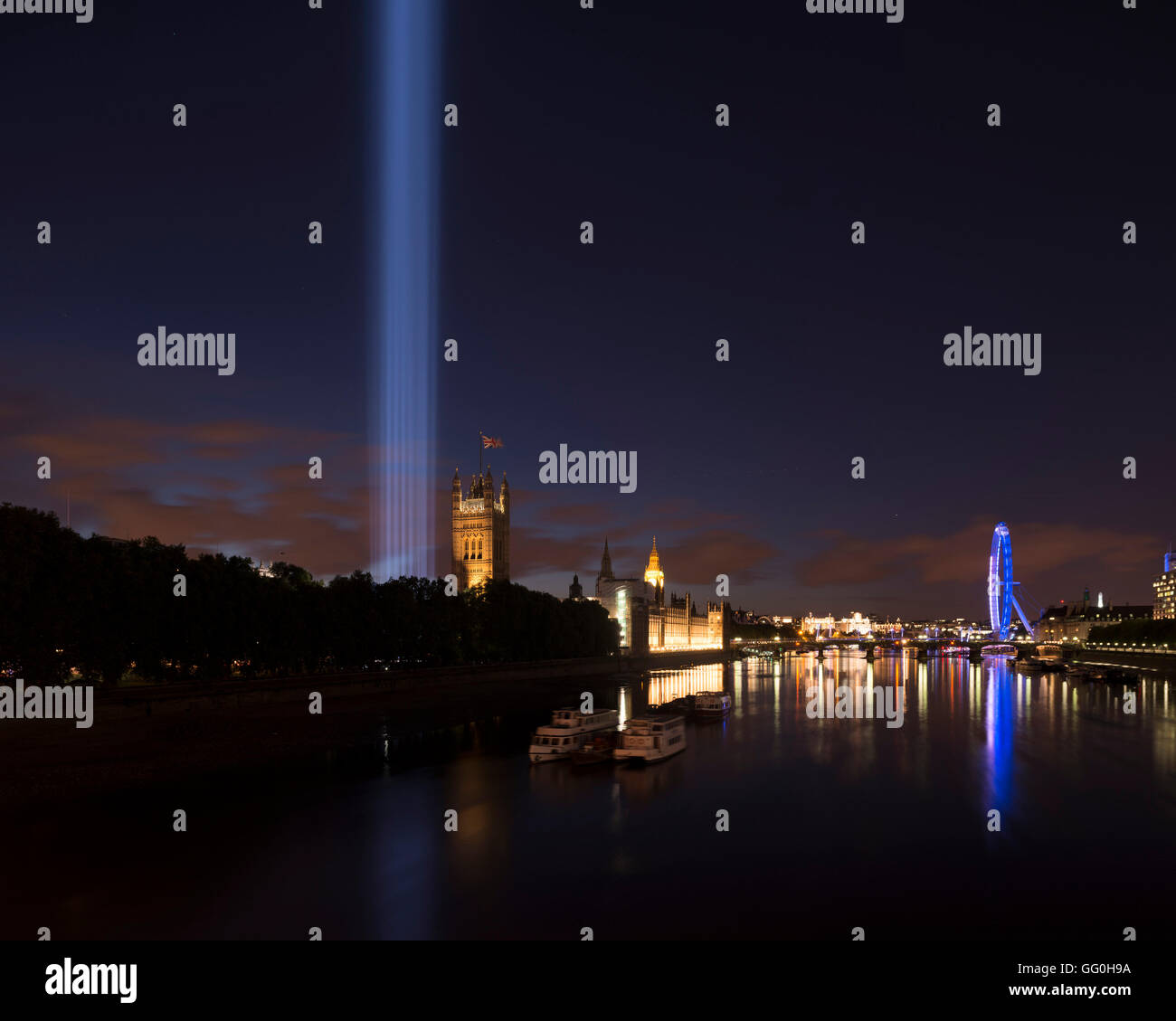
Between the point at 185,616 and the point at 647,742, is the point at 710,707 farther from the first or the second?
the point at 185,616

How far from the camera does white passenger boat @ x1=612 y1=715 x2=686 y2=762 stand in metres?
58.1

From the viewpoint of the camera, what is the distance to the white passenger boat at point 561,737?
5806 centimetres

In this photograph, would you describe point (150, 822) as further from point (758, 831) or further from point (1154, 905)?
point (1154, 905)

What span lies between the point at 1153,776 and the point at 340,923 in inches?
2042

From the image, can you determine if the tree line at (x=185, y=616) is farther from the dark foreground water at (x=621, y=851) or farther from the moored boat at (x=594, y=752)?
the moored boat at (x=594, y=752)

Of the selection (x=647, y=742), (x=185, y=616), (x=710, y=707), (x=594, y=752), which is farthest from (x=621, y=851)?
(x=710, y=707)

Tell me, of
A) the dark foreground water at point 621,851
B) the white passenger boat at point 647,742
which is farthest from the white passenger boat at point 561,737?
the white passenger boat at point 647,742

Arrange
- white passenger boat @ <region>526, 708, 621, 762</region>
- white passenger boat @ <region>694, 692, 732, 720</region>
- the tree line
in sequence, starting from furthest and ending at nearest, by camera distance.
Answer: white passenger boat @ <region>694, 692, 732, 720</region>
the tree line
white passenger boat @ <region>526, 708, 621, 762</region>

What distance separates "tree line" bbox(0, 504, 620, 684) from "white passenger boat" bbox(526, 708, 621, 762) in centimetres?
3190

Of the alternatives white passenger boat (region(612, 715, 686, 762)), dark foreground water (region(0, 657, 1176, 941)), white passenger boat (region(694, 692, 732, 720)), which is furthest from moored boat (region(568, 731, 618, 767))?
white passenger boat (region(694, 692, 732, 720))

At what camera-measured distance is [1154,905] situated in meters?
30.5

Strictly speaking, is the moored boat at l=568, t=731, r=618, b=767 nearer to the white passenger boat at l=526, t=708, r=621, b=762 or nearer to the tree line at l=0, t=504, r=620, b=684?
the white passenger boat at l=526, t=708, r=621, b=762

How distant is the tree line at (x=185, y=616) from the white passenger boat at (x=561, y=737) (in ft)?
105
